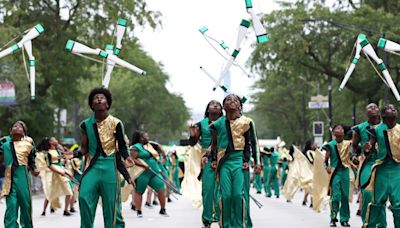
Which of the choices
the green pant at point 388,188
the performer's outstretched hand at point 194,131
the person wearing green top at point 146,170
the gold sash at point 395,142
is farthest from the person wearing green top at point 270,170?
the gold sash at point 395,142

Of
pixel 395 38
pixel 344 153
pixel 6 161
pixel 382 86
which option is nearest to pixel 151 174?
pixel 344 153

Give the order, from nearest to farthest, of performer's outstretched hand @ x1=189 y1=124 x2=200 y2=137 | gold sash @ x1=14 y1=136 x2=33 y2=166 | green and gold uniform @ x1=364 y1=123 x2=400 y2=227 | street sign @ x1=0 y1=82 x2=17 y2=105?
green and gold uniform @ x1=364 y1=123 x2=400 y2=227
gold sash @ x1=14 y1=136 x2=33 y2=166
performer's outstretched hand @ x1=189 y1=124 x2=200 y2=137
street sign @ x1=0 y1=82 x2=17 y2=105

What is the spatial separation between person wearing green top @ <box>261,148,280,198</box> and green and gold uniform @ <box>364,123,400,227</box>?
49.1ft

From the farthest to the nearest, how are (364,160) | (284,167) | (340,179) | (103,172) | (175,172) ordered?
(284,167) → (175,172) → (340,179) → (364,160) → (103,172)

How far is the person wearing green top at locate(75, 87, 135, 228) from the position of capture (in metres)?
10.1

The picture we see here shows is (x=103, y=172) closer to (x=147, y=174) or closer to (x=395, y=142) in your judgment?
(x=395, y=142)

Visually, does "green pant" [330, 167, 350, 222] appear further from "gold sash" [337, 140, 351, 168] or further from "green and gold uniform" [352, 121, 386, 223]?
"green and gold uniform" [352, 121, 386, 223]

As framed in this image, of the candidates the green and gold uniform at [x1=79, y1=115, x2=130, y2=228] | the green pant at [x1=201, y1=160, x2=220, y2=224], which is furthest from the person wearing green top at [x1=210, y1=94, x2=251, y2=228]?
the green pant at [x1=201, y1=160, x2=220, y2=224]

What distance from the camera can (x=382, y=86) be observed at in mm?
35438

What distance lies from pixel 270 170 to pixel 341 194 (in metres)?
11.7

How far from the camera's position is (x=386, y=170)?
1187 centimetres

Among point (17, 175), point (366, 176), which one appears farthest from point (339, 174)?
point (17, 175)

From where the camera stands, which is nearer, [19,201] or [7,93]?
[19,201]

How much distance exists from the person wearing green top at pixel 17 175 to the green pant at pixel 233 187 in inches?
104
